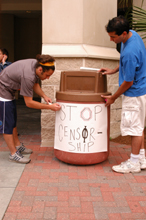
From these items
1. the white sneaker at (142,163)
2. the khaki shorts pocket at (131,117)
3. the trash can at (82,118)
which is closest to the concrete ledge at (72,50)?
the trash can at (82,118)

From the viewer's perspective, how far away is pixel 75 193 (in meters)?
3.08

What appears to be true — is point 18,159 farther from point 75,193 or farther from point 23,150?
point 75,193

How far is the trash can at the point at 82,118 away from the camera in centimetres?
365

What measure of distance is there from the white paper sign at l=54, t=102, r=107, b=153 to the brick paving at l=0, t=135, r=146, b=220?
0.33 meters

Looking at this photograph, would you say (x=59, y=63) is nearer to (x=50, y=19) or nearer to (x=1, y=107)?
(x=50, y=19)

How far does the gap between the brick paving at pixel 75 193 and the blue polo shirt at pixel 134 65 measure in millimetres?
1135

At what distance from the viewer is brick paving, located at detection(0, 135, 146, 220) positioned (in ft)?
8.68

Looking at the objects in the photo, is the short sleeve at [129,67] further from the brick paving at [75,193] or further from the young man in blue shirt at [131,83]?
the brick paving at [75,193]

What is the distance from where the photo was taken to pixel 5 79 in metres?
3.77

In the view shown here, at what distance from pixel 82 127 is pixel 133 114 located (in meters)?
0.70

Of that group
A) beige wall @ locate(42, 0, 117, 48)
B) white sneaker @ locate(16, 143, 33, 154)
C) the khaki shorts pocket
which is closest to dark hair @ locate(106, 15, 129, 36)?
the khaki shorts pocket

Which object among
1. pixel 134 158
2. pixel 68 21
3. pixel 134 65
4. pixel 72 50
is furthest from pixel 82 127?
pixel 68 21

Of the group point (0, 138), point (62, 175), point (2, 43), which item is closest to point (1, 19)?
point (2, 43)

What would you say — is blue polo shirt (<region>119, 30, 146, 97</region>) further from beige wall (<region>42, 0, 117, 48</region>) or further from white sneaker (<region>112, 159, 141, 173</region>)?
beige wall (<region>42, 0, 117, 48</region>)
